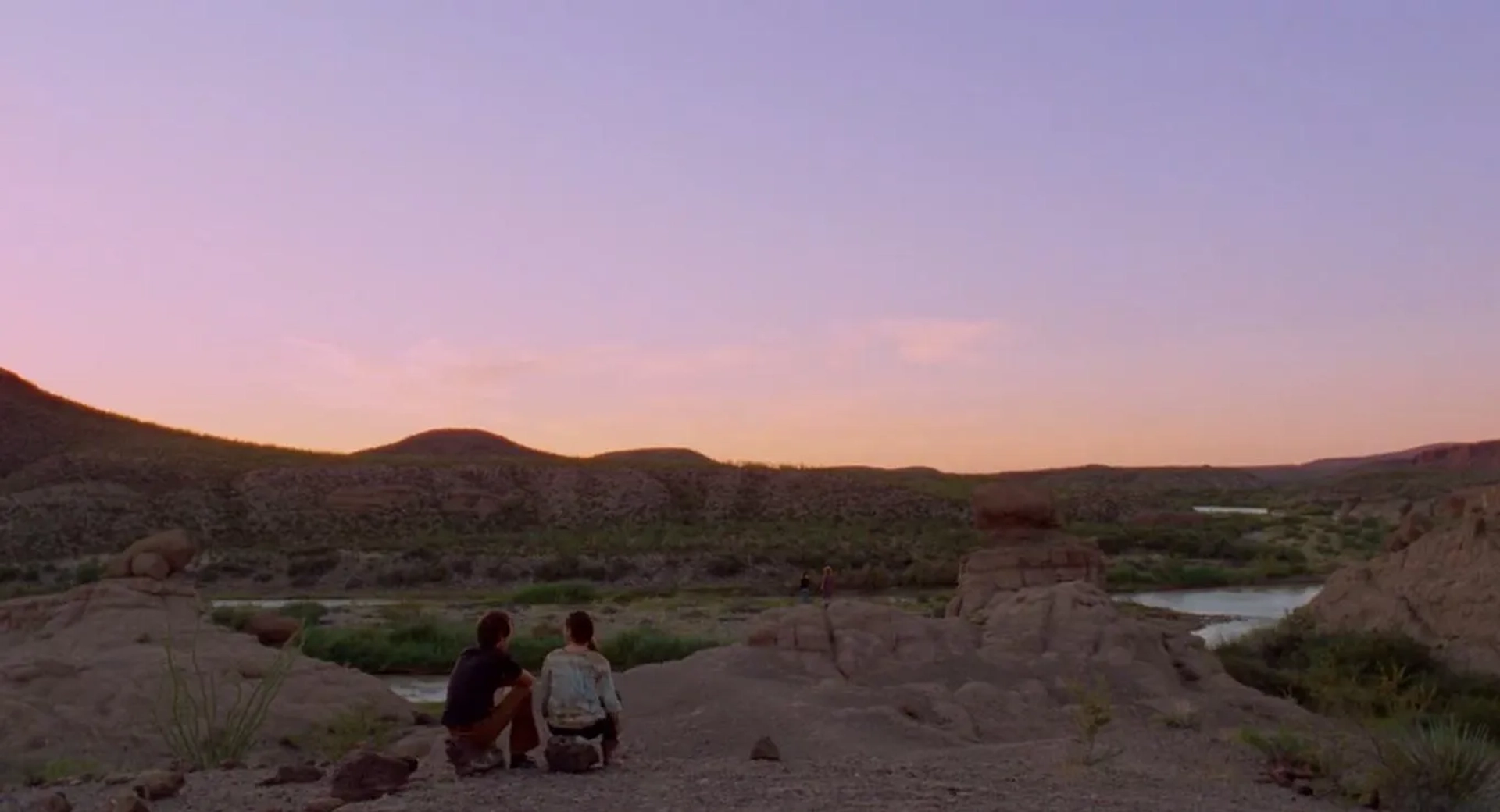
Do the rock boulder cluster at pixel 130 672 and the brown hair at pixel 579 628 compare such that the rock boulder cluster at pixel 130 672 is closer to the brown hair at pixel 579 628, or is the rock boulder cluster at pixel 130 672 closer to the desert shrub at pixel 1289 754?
the brown hair at pixel 579 628

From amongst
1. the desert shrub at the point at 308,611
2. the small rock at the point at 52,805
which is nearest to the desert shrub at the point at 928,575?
the desert shrub at the point at 308,611

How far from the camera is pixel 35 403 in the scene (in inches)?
3482

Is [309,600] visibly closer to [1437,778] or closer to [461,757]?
[461,757]

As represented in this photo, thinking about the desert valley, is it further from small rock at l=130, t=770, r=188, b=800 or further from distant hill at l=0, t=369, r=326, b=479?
distant hill at l=0, t=369, r=326, b=479

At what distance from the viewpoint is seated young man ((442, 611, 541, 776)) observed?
32.2ft

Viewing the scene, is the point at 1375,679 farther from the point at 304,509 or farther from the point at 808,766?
the point at 304,509

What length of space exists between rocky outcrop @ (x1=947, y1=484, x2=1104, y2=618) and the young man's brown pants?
12.2 meters

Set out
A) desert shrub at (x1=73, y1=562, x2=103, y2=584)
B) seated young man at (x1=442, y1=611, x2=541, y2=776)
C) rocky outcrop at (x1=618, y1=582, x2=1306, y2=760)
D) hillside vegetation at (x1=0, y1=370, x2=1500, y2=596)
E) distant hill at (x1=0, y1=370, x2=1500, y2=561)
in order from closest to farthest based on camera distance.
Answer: seated young man at (x1=442, y1=611, x2=541, y2=776) → rocky outcrop at (x1=618, y1=582, x2=1306, y2=760) → desert shrub at (x1=73, y1=562, x2=103, y2=584) → hillside vegetation at (x1=0, y1=370, x2=1500, y2=596) → distant hill at (x1=0, y1=370, x2=1500, y2=561)

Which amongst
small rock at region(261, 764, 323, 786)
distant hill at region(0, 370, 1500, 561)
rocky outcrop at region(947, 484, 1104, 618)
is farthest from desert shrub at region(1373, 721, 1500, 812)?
distant hill at region(0, 370, 1500, 561)

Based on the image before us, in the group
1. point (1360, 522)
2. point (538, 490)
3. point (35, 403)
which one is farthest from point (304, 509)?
point (1360, 522)

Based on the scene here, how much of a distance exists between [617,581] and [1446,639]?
31497 millimetres

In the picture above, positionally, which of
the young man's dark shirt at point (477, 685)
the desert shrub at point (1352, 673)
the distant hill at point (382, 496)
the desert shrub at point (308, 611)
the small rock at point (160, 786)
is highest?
the distant hill at point (382, 496)

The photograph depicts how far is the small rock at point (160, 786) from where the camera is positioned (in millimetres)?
9586

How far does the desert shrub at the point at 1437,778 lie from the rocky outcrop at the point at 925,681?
3599mm
